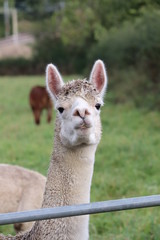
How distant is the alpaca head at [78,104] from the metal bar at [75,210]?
586mm

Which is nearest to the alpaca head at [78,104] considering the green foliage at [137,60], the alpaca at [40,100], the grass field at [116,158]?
the grass field at [116,158]

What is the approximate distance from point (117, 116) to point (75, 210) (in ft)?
50.7

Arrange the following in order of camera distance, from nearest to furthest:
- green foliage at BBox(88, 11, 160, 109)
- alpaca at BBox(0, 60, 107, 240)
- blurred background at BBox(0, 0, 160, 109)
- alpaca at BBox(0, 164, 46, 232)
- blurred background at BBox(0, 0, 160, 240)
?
alpaca at BBox(0, 60, 107, 240), alpaca at BBox(0, 164, 46, 232), blurred background at BBox(0, 0, 160, 240), blurred background at BBox(0, 0, 160, 109), green foliage at BBox(88, 11, 160, 109)

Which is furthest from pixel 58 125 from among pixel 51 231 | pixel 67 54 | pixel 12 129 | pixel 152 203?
pixel 67 54

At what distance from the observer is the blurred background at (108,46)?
1948 centimetres

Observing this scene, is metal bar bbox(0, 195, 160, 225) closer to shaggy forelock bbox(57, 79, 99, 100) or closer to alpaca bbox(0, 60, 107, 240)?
alpaca bbox(0, 60, 107, 240)

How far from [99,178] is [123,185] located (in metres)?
0.50

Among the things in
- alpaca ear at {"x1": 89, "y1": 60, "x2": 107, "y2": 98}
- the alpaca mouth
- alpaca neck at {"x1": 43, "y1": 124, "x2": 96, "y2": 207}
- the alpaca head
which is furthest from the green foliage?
the alpaca mouth

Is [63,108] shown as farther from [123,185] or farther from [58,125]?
[123,185]

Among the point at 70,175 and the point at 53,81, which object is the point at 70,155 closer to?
the point at 70,175

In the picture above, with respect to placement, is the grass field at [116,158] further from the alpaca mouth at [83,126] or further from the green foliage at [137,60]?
the alpaca mouth at [83,126]

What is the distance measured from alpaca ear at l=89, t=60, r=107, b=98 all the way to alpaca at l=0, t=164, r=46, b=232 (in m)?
2.01

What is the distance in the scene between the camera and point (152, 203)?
2.86 meters

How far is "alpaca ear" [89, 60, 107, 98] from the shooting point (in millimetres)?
3795
